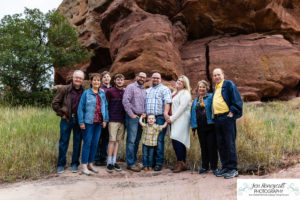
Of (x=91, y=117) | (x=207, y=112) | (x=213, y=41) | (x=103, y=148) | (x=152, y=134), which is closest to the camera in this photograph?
(x=207, y=112)

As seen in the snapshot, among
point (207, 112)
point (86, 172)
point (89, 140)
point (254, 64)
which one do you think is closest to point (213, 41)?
point (254, 64)

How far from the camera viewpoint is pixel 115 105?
549 cm

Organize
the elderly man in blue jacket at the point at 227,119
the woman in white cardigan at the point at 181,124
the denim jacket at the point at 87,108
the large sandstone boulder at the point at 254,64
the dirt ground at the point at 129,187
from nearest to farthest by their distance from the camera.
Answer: the dirt ground at the point at 129,187 < the elderly man in blue jacket at the point at 227,119 < the denim jacket at the point at 87,108 < the woman in white cardigan at the point at 181,124 < the large sandstone boulder at the point at 254,64

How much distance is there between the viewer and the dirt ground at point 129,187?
11.7ft

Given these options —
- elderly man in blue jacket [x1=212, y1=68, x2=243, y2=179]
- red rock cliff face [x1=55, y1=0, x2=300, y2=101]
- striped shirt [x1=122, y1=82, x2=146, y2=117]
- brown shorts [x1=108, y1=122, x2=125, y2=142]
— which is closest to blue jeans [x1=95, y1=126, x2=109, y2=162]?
brown shorts [x1=108, y1=122, x2=125, y2=142]

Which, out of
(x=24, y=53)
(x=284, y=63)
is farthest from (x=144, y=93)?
(x=284, y=63)

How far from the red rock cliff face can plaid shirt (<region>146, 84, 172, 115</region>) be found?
644cm

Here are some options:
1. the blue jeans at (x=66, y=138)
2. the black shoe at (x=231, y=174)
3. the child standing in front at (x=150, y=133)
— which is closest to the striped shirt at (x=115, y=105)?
the child standing in front at (x=150, y=133)

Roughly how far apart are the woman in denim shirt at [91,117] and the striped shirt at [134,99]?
52 cm

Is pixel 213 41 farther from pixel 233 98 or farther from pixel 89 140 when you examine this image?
pixel 89 140

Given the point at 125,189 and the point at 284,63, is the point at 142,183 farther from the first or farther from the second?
the point at 284,63

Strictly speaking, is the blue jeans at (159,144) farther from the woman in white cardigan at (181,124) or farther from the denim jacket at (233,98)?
the denim jacket at (233,98)

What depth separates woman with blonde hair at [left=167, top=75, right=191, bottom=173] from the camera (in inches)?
207

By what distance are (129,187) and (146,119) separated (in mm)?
1908
